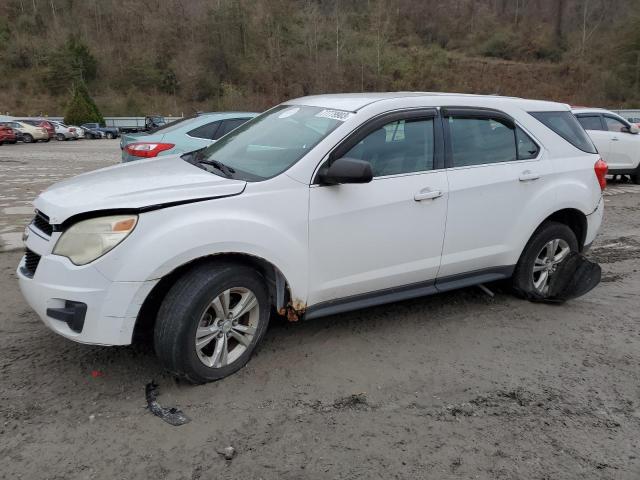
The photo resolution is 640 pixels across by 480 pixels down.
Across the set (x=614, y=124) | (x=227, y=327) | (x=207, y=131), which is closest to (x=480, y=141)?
(x=227, y=327)

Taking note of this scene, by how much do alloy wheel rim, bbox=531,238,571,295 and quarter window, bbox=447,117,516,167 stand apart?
2.98 feet

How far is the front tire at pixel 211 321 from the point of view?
3.11 metres

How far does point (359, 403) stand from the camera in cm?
319

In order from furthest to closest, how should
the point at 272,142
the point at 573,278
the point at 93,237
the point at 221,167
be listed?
the point at 573,278 → the point at 272,142 → the point at 221,167 → the point at 93,237

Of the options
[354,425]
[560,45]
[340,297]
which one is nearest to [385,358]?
[340,297]

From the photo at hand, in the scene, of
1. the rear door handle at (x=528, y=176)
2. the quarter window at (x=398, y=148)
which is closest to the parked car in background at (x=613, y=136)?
the rear door handle at (x=528, y=176)

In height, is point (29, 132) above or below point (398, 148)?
below

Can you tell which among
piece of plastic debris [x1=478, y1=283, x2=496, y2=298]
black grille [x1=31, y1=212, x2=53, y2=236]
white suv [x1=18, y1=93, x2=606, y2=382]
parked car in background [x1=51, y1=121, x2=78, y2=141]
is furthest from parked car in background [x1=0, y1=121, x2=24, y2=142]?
piece of plastic debris [x1=478, y1=283, x2=496, y2=298]

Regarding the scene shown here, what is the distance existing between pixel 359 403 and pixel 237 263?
3.59ft

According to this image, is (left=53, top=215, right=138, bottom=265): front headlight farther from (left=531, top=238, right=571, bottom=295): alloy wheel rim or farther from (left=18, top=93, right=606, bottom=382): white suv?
(left=531, top=238, right=571, bottom=295): alloy wheel rim


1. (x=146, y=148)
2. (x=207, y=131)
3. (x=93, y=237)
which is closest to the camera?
(x=93, y=237)

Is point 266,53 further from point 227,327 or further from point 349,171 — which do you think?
point 227,327

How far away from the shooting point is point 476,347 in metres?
3.95

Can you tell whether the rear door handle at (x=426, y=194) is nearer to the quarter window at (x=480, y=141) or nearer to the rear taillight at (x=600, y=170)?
the quarter window at (x=480, y=141)
